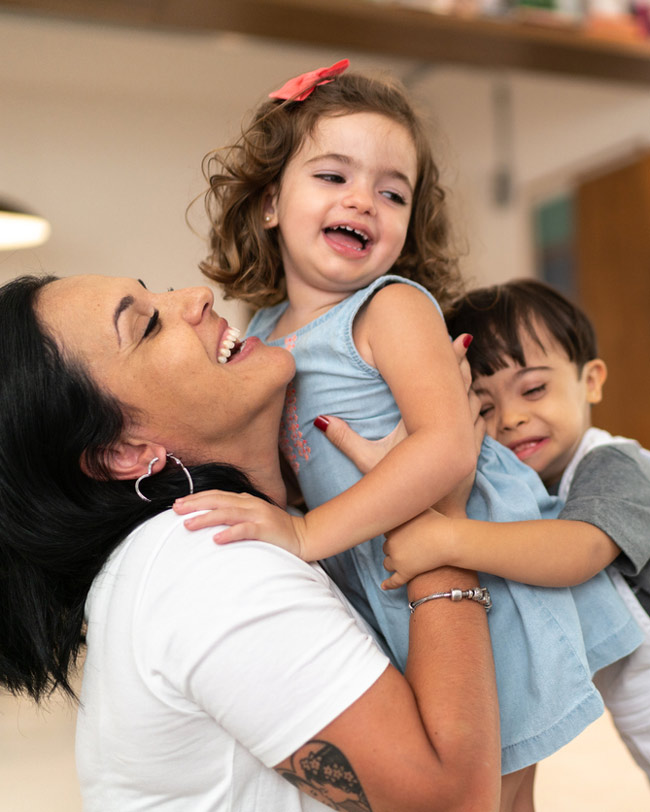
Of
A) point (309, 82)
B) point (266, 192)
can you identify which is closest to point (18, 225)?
point (266, 192)

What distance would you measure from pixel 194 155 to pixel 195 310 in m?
3.86

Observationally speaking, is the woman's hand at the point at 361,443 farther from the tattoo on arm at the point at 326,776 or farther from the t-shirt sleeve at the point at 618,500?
the tattoo on arm at the point at 326,776

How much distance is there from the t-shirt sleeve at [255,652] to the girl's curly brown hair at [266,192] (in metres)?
0.83

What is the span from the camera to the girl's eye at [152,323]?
1168mm

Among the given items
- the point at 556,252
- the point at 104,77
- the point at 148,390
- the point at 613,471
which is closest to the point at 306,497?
the point at 148,390

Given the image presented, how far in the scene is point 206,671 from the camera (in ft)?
3.07

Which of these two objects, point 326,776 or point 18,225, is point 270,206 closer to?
point 326,776

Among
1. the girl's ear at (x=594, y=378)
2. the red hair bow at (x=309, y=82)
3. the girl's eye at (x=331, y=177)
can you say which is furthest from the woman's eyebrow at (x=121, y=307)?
the girl's ear at (x=594, y=378)

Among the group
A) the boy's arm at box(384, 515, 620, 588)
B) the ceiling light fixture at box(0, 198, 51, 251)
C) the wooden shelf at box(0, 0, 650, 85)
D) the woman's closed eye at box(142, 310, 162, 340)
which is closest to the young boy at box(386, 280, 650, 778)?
the boy's arm at box(384, 515, 620, 588)

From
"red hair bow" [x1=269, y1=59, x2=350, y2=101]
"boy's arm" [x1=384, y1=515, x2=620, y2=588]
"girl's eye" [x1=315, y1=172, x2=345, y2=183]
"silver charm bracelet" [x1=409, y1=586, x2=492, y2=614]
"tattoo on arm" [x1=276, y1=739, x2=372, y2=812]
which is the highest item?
"red hair bow" [x1=269, y1=59, x2=350, y2=101]

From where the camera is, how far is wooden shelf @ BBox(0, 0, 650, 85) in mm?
3164

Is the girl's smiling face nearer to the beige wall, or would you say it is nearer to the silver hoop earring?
the silver hoop earring

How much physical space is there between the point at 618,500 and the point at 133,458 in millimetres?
780

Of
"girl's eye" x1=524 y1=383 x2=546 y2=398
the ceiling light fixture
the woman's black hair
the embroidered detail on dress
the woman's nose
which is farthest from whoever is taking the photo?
the ceiling light fixture
